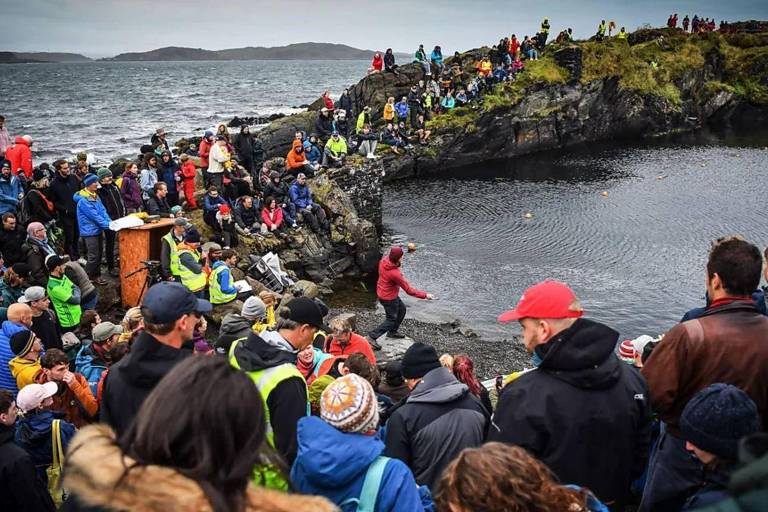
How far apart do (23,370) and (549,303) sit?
249 inches

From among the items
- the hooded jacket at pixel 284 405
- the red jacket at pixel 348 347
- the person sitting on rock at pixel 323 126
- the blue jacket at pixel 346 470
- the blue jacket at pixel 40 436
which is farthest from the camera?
the person sitting on rock at pixel 323 126

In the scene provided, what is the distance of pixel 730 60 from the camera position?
52.0 m

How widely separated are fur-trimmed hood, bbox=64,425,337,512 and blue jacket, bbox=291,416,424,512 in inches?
49.5

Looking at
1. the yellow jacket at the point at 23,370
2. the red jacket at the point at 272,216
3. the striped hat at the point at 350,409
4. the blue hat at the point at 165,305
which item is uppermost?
the blue hat at the point at 165,305

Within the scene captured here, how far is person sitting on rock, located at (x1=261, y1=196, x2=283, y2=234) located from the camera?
18.9m

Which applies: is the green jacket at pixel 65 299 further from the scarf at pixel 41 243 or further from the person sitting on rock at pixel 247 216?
the person sitting on rock at pixel 247 216

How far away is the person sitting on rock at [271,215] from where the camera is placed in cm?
1891

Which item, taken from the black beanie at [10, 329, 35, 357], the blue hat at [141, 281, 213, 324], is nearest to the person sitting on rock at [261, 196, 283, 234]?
the black beanie at [10, 329, 35, 357]

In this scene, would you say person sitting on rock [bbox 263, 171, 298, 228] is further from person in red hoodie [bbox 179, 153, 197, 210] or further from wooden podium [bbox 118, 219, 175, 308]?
wooden podium [bbox 118, 219, 175, 308]

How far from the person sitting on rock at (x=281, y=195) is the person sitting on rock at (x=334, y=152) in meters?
3.96

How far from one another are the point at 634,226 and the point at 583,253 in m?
4.79

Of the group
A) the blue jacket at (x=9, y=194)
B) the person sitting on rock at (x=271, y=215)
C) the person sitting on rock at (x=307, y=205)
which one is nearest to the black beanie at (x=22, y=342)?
the blue jacket at (x=9, y=194)

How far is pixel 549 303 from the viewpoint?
3.73 m

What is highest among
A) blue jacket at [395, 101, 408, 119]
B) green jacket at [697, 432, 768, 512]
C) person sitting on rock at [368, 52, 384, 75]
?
person sitting on rock at [368, 52, 384, 75]
